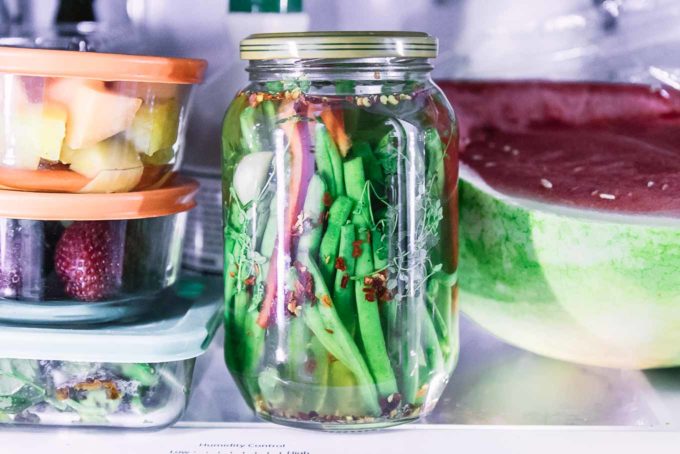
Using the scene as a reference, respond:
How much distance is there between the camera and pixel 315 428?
0.68 metres

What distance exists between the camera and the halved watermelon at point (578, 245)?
2.34 feet

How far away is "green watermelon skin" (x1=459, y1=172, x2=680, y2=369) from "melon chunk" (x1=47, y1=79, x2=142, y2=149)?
0.33 metres

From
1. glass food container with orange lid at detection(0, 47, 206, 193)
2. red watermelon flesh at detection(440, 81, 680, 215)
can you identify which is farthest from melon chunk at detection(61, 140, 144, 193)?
red watermelon flesh at detection(440, 81, 680, 215)

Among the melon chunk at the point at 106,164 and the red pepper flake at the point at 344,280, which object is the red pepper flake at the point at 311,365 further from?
the melon chunk at the point at 106,164

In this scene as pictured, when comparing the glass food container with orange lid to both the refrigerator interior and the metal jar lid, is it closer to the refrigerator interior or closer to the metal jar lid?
the metal jar lid

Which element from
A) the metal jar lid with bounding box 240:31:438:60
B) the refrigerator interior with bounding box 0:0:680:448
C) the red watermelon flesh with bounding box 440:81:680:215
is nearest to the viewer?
the metal jar lid with bounding box 240:31:438:60

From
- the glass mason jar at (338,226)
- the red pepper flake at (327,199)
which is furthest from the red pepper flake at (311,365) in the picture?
the red pepper flake at (327,199)

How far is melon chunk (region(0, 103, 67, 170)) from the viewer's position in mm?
657

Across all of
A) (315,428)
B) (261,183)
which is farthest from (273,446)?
(261,183)

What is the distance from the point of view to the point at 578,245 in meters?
0.72

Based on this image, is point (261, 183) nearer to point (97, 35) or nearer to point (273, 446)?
point (273, 446)

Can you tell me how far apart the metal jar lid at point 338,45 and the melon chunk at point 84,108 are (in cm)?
12

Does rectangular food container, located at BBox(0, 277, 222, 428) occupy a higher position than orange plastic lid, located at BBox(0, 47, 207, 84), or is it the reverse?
orange plastic lid, located at BBox(0, 47, 207, 84)

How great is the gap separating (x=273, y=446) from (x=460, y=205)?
29 centimetres
